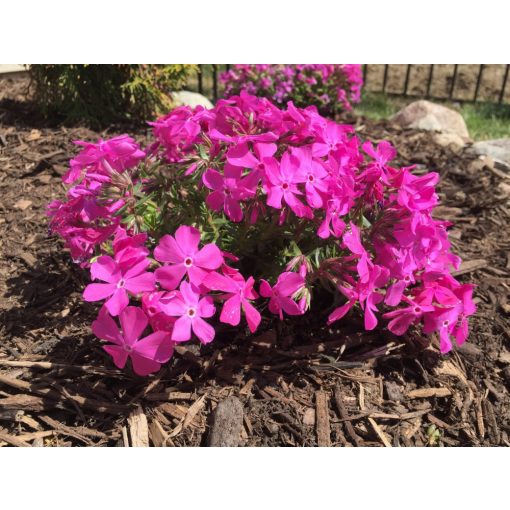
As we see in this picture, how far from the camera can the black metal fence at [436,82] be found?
7.46 meters

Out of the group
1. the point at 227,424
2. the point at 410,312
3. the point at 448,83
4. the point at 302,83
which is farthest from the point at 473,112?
the point at 227,424

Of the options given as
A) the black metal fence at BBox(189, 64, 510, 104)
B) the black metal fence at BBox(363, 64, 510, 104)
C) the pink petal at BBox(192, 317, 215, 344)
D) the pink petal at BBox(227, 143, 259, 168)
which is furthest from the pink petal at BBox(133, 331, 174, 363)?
the black metal fence at BBox(363, 64, 510, 104)

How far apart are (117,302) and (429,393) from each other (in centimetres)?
137

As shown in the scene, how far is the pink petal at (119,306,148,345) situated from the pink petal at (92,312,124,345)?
0.04 m

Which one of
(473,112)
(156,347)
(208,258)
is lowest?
(473,112)

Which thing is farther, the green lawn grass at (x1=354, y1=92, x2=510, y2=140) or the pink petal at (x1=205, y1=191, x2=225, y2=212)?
the green lawn grass at (x1=354, y1=92, x2=510, y2=140)

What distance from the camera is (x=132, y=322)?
5.96 ft

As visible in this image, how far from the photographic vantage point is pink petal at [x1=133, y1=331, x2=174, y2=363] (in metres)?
1.83

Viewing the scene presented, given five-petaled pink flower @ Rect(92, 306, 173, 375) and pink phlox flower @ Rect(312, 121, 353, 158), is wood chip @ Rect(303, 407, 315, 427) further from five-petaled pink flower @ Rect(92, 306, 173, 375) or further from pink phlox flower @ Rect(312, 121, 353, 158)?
pink phlox flower @ Rect(312, 121, 353, 158)

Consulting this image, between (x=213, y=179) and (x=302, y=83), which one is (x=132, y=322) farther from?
(x=302, y=83)

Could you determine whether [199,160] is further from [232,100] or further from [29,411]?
[29,411]

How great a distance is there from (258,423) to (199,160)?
1.02 metres

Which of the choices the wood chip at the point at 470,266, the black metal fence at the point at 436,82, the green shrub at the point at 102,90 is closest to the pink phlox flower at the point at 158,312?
the wood chip at the point at 470,266

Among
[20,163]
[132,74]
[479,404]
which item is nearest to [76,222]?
[479,404]
